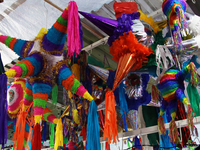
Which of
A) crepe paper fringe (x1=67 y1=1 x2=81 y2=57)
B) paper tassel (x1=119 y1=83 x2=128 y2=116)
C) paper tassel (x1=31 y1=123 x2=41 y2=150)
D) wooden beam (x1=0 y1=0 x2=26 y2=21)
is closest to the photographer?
crepe paper fringe (x1=67 y1=1 x2=81 y2=57)

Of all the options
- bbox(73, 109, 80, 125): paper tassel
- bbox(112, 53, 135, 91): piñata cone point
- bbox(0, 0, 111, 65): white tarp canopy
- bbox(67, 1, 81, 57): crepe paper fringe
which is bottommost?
bbox(73, 109, 80, 125): paper tassel

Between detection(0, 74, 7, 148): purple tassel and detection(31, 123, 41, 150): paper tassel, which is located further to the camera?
detection(31, 123, 41, 150): paper tassel

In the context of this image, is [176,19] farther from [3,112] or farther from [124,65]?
[3,112]

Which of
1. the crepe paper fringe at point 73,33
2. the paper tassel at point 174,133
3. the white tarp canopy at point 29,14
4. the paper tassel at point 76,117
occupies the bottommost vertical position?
the paper tassel at point 174,133

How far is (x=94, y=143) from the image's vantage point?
3.53 feet

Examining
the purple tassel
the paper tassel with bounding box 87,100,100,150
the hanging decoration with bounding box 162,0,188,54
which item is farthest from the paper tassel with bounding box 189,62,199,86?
the purple tassel

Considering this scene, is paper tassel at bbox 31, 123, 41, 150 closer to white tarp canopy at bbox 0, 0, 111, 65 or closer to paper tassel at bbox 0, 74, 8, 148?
paper tassel at bbox 0, 74, 8, 148

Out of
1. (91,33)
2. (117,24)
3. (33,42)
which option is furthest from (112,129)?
(91,33)

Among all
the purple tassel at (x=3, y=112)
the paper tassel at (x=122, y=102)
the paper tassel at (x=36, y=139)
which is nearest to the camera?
the purple tassel at (x=3, y=112)

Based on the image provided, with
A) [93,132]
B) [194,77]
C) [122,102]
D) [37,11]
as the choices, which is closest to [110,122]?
[93,132]

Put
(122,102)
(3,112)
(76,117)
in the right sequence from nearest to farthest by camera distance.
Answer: (3,112) < (122,102) < (76,117)

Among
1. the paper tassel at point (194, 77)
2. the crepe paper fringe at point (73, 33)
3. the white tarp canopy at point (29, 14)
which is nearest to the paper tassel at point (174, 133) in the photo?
the paper tassel at point (194, 77)

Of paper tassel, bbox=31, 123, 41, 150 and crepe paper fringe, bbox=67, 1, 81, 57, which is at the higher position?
crepe paper fringe, bbox=67, 1, 81, 57

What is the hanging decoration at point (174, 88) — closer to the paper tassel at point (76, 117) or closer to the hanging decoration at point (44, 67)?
the hanging decoration at point (44, 67)
